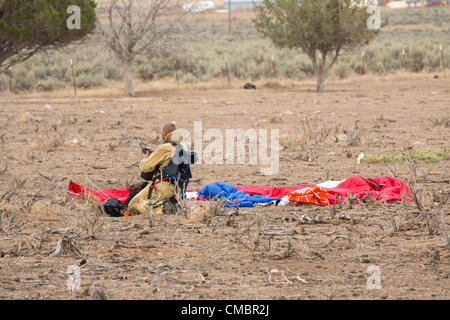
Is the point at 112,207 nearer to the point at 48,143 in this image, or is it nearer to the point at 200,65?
the point at 48,143

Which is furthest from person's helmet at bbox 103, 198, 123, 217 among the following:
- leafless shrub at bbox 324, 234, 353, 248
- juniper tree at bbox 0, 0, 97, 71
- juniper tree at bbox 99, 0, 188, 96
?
juniper tree at bbox 99, 0, 188, 96

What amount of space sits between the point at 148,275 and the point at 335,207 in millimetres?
2630

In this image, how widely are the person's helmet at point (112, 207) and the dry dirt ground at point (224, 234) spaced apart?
14 centimetres

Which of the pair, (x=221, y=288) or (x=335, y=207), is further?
(x=335, y=207)

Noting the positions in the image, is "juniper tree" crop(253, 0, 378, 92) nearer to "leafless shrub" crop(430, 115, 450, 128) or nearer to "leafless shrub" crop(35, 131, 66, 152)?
"leafless shrub" crop(430, 115, 450, 128)

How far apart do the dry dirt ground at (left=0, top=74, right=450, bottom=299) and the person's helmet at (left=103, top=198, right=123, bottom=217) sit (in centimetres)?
14

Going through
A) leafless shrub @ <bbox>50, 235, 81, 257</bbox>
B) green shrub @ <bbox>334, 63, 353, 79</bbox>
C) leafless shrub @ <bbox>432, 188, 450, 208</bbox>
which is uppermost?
green shrub @ <bbox>334, 63, 353, 79</bbox>

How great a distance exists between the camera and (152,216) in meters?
6.39

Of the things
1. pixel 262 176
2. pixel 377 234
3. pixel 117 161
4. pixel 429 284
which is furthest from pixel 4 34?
pixel 429 284

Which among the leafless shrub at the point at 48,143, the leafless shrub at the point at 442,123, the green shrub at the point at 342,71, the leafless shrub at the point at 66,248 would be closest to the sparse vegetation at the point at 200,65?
the green shrub at the point at 342,71

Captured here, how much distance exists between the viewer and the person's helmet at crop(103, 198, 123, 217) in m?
6.93

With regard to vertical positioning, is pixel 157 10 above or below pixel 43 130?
above

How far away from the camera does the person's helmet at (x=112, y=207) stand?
693cm

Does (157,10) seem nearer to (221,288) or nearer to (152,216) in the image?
(152,216)
